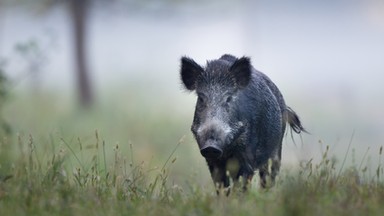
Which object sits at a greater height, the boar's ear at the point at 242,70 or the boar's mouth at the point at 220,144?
the boar's ear at the point at 242,70

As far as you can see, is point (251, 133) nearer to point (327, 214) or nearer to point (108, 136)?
point (327, 214)

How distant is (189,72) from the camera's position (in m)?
8.73

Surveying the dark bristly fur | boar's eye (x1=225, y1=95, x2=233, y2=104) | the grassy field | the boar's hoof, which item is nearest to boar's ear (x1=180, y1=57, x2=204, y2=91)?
the dark bristly fur

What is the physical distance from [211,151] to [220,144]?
0.12 metres

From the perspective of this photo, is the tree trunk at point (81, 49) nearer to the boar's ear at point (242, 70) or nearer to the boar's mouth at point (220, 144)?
the boar's ear at point (242, 70)

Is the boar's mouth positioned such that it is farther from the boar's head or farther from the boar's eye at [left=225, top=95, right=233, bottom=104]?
the boar's eye at [left=225, top=95, right=233, bottom=104]

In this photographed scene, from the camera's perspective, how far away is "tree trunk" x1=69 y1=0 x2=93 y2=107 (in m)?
24.5

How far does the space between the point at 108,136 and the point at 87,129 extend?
0.70 metres

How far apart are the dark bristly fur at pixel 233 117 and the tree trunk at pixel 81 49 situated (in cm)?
1590

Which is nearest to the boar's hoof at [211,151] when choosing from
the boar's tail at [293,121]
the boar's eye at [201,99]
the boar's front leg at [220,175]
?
the boar's front leg at [220,175]

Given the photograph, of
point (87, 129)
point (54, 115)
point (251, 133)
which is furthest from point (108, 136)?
point (251, 133)

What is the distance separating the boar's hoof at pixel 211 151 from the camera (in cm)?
787

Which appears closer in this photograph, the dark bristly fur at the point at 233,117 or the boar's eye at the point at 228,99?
the dark bristly fur at the point at 233,117

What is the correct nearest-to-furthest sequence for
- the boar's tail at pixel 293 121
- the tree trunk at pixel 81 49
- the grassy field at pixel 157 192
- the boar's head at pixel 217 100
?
the grassy field at pixel 157 192 → the boar's head at pixel 217 100 → the boar's tail at pixel 293 121 → the tree trunk at pixel 81 49
